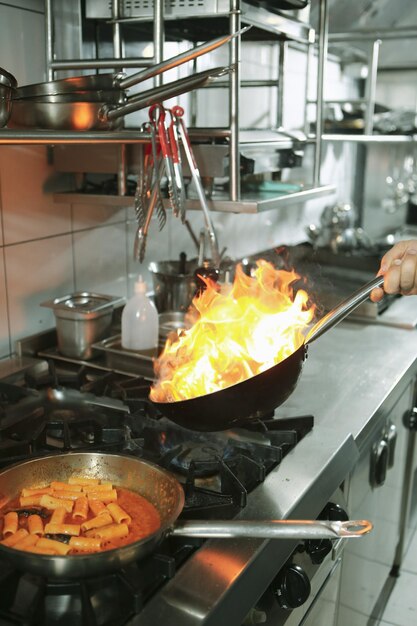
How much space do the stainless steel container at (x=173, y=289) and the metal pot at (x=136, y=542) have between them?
75 cm

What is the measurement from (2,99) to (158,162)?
1.41 feet

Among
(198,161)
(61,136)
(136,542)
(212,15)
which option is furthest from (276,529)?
(212,15)

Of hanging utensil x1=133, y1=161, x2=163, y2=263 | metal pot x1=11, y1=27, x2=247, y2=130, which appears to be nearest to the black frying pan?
hanging utensil x1=133, y1=161, x2=163, y2=263

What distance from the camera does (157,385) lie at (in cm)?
124

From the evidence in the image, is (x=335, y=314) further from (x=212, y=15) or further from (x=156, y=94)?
(x=212, y=15)

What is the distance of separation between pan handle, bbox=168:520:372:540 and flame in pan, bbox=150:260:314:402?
32 centimetres

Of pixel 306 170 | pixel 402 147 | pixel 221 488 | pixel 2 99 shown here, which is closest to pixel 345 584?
pixel 221 488

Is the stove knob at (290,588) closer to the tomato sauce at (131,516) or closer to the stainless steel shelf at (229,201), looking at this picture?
the tomato sauce at (131,516)

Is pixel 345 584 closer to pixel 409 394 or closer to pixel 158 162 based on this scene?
pixel 409 394

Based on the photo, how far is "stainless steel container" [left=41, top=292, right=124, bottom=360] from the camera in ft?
5.12

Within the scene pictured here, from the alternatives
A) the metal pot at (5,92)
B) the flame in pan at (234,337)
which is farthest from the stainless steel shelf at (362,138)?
the metal pot at (5,92)

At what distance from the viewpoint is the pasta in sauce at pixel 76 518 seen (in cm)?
86

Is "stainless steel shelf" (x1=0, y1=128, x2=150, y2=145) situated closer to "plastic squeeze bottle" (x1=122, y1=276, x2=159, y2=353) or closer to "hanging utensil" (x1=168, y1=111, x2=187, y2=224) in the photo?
"hanging utensil" (x1=168, y1=111, x2=187, y2=224)

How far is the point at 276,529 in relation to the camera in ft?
2.82
